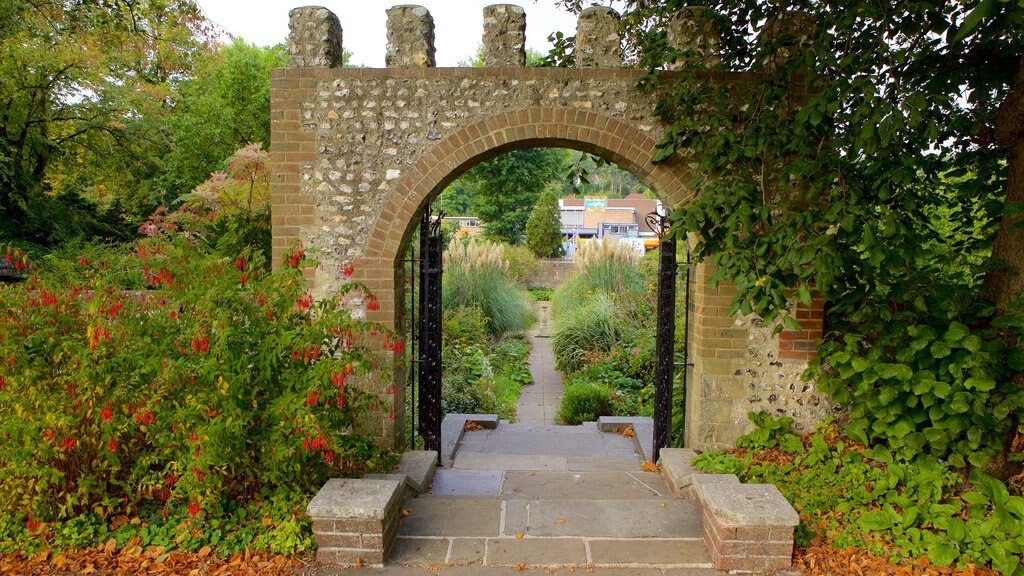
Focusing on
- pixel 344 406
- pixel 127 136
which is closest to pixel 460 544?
pixel 344 406

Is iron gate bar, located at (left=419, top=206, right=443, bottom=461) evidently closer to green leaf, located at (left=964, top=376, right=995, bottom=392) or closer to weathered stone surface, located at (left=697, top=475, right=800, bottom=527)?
Answer: weathered stone surface, located at (left=697, top=475, right=800, bottom=527)

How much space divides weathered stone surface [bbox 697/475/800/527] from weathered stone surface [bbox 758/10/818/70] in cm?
284

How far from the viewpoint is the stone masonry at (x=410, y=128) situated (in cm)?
458

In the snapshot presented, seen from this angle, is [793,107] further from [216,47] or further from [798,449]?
[216,47]

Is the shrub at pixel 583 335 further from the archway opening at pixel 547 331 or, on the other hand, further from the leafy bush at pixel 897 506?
the leafy bush at pixel 897 506

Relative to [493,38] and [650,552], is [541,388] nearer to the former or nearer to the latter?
[650,552]

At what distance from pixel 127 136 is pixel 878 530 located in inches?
587

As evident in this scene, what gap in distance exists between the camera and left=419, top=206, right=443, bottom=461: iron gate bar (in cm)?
506

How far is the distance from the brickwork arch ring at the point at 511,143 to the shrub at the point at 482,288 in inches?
246

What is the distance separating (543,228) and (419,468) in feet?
59.4

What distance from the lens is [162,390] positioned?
3283mm

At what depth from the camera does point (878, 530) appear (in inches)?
140

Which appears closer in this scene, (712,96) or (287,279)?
(287,279)

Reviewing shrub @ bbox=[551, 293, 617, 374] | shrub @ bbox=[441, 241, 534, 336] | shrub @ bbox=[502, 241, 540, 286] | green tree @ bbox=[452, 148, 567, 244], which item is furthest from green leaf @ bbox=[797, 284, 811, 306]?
green tree @ bbox=[452, 148, 567, 244]
